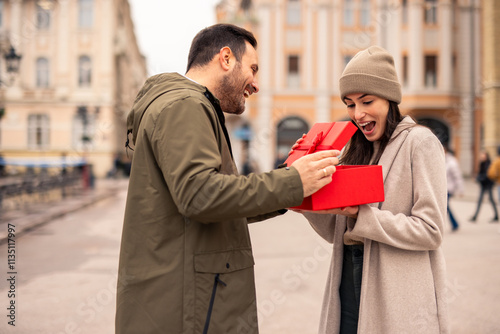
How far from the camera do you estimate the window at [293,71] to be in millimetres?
29188

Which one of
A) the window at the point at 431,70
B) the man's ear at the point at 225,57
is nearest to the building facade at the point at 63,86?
the window at the point at 431,70

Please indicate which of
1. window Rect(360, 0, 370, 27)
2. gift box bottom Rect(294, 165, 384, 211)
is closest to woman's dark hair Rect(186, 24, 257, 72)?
gift box bottom Rect(294, 165, 384, 211)

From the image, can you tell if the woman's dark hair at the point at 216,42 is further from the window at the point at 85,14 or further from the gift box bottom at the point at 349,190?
the window at the point at 85,14

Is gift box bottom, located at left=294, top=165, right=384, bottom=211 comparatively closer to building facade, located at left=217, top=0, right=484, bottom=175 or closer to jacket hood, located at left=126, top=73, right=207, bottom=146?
jacket hood, located at left=126, top=73, right=207, bottom=146

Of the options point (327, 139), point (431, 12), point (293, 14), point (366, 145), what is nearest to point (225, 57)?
point (327, 139)

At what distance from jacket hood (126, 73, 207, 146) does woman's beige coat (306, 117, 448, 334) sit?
2.75ft

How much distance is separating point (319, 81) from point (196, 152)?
2837cm

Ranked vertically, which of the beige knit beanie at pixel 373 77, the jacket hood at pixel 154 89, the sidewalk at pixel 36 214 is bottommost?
the sidewalk at pixel 36 214

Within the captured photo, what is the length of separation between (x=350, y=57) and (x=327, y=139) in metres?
28.1

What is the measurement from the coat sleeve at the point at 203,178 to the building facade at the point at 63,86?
31696 millimetres

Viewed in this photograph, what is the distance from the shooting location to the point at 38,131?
32.2m

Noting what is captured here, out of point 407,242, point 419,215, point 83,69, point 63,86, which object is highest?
point 83,69

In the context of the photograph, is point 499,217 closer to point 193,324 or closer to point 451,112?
point 193,324

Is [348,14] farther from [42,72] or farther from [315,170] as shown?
[315,170]
